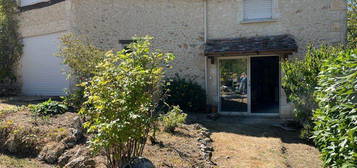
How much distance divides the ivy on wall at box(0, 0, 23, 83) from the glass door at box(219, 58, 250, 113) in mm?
9456

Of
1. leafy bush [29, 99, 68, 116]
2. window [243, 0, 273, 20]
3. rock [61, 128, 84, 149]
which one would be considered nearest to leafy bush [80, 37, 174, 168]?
rock [61, 128, 84, 149]

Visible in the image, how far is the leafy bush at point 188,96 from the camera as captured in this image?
10.1m

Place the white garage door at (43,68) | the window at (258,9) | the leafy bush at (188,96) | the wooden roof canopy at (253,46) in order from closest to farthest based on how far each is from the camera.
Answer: the wooden roof canopy at (253,46)
the window at (258,9)
the leafy bush at (188,96)
the white garage door at (43,68)

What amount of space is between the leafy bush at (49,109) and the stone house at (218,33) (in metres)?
3.73

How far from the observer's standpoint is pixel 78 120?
5.65 m

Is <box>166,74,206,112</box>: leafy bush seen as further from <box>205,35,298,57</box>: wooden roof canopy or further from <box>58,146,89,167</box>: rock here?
<box>58,146,89,167</box>: rock

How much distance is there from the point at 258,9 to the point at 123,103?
810 centimetres

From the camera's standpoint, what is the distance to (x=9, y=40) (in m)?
Result: 11.9

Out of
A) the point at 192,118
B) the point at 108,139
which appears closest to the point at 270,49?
the point at 192,118

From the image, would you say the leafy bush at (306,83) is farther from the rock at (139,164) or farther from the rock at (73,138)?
the rock at (73,138)

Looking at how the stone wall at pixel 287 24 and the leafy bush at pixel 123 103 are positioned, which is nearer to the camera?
the leafy bush at pixel 123 103

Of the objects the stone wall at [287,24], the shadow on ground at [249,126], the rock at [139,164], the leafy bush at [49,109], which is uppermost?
the stone wall at [287,24]

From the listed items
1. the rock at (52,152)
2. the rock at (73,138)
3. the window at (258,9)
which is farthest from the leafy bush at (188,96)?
the rock at (52,152)

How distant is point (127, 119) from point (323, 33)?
847cm
